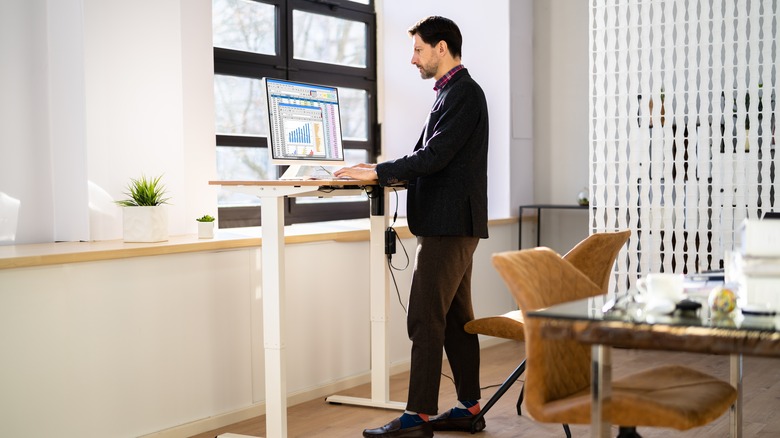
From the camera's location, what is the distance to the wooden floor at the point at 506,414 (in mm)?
3605

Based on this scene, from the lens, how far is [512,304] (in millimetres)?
5684

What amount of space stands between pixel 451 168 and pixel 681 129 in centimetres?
204

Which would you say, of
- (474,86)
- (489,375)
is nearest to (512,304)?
(489,375)

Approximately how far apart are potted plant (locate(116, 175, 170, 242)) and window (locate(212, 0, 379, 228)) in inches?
32.3

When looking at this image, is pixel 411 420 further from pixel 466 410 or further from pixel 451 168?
pixel 451 168

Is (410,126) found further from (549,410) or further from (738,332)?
(738,332)

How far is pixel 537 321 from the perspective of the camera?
220 centimetres

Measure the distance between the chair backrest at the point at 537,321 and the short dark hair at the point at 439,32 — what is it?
129 centimetres

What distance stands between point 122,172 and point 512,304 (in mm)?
2847

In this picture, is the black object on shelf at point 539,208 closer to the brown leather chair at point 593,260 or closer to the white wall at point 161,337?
the white wall at point 161,337

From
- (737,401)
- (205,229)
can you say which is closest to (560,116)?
(205,229)

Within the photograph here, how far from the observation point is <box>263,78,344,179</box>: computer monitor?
3525 millimetres

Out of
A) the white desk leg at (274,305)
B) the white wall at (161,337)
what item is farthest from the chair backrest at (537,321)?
the white wall at (161,337)

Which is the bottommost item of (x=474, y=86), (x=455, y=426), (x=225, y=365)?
(x=455, y=426)
